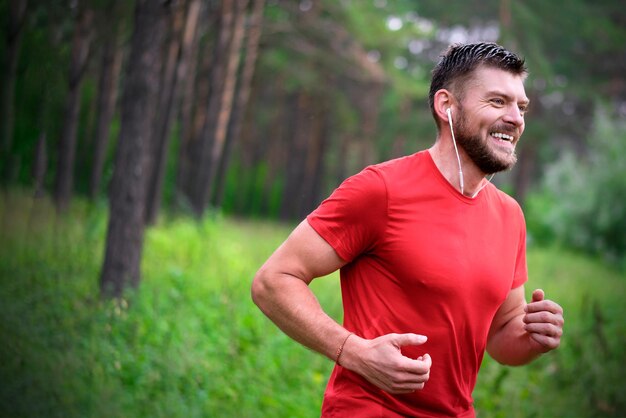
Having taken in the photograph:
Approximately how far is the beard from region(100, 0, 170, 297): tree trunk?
652 cm

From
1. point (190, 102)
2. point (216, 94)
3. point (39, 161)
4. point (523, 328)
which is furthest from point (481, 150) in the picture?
point (190, 102)

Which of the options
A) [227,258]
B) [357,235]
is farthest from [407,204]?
[227,258]

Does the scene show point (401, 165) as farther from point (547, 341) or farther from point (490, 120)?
point (547, 341)

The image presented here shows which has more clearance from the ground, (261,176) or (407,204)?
(407,204)

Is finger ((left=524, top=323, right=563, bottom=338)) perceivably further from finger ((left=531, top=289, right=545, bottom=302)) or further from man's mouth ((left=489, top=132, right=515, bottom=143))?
man's mouth ((left=489, top=132, right=515, bottom=143))

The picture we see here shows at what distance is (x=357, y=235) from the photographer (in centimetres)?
290

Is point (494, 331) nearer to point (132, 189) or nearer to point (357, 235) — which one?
point (357, 235)

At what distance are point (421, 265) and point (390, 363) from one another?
41 centimetres

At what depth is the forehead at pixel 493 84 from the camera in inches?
122

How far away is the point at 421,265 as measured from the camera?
288cm

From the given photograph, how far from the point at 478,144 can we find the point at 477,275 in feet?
1.65

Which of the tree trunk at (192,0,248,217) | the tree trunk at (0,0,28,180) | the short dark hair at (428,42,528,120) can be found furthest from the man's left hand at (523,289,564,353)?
the tree trunk at (192,0,248,217)

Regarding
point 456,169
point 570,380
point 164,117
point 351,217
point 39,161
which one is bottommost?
point 570,380

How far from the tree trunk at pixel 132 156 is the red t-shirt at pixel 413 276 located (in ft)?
21.3
